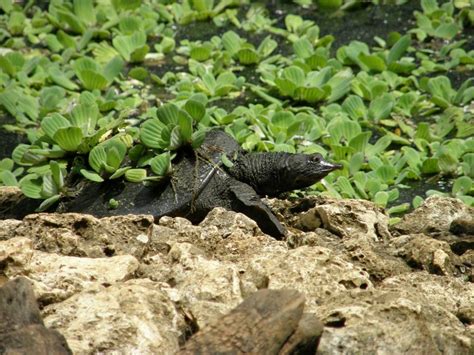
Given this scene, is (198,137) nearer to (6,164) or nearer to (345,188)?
(345,188)

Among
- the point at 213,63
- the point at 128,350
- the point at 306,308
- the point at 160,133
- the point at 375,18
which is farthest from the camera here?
the point at 375,18

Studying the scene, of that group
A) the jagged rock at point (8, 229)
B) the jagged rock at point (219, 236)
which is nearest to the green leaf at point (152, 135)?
the jagged rock at point (219, 236)

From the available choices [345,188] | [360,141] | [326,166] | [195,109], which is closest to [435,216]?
[326,166]

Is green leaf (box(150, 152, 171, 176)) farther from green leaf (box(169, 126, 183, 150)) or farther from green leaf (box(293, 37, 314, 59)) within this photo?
green leaf (box(293, 37, 314, 59))

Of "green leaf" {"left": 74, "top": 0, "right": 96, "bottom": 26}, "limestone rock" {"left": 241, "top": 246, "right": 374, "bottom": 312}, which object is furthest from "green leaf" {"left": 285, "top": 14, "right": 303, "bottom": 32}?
"limestone rock" {"left": 241, "top": 246, "right": 374, "bottom": 312}

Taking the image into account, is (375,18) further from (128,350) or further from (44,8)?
(128,350)

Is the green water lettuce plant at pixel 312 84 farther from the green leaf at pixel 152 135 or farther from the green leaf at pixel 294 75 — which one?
the green leaf at pixel 152 135

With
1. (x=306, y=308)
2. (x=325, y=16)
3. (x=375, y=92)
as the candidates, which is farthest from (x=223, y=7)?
(x=306, y=308)
